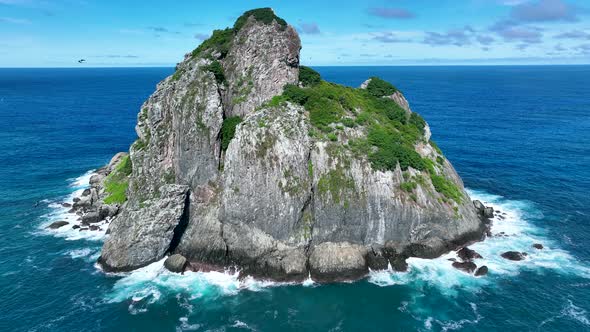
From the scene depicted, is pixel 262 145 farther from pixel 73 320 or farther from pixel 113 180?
pixel 113 180

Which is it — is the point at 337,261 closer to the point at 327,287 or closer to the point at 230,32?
the point at 327,287

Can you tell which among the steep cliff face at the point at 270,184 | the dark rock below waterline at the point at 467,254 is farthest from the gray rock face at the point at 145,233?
the dark rock below waterline at the point at 467,254

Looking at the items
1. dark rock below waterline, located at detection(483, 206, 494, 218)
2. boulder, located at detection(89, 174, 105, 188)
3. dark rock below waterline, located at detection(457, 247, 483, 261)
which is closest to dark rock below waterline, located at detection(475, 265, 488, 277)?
dark rock below waterline, located at detection(457, 247, 483, 261)

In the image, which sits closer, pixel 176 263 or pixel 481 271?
pixel 481 271

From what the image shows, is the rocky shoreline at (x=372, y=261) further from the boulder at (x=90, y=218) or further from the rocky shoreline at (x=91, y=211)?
the boulder at (x=90, y=218)

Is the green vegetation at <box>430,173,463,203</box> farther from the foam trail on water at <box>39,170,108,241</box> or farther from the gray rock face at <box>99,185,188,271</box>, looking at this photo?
the foam trail on water at <box>39,170,108,241</box>

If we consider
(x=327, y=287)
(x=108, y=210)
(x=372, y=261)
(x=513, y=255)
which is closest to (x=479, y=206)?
(x=513, y=255)
